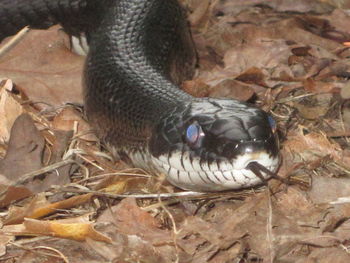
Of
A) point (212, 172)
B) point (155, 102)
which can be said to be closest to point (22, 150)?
point (155, 102)

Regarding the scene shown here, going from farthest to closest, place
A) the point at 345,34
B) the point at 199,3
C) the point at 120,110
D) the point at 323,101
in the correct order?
1. the point at 199,3
2. the point at 345,34
3. the point at 323,101
4. the point at 120,110

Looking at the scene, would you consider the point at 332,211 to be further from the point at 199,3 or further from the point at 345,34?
the point at 199,3

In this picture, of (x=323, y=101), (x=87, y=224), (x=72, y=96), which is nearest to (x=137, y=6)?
(x=72, y=96)

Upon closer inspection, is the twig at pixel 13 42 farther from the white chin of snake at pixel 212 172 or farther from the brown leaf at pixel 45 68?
the white chin of snake at pixel 212 172

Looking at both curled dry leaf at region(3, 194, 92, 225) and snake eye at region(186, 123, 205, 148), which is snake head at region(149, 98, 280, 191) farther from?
curled dry leaf at region(3, 194, 92, 225)

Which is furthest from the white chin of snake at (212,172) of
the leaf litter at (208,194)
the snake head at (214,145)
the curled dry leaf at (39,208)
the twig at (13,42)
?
the twig at (13,42)

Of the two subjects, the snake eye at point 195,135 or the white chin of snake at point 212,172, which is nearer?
the white chin of snake at point 212,172

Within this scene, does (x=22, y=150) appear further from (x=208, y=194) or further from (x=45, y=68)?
(x=208, y=194)

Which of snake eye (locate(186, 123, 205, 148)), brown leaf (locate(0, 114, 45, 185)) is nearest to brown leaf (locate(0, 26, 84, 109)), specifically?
brown leaf (locate(0, 114, 45, 185))
